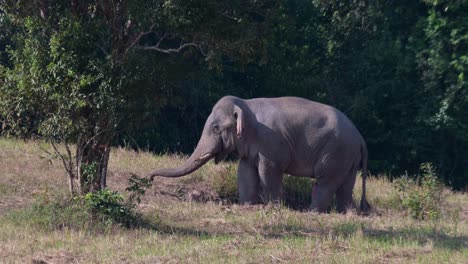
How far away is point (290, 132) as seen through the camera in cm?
1631

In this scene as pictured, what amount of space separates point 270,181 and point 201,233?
3.80m

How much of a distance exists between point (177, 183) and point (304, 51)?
796cm

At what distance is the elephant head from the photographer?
1623 centimetres

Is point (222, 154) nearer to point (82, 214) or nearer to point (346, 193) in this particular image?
point (346, 193)

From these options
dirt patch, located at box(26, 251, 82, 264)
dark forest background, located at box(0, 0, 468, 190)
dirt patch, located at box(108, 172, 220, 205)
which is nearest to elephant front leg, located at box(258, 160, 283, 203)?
dirt patch, located at box(108, 172, 220, 205)

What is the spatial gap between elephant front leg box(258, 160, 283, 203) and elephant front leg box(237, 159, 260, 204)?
17 centimetres

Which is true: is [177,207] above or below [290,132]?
below

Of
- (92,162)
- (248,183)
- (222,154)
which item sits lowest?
(248,183)

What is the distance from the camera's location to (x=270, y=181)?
15898mm

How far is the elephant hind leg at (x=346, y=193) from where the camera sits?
1672cm

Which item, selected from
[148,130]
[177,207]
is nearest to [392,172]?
[148,130]

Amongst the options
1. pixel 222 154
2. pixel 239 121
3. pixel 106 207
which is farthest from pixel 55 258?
pixel 222 154

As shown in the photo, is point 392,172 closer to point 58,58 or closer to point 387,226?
point 387,226

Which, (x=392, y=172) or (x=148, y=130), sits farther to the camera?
(x=392, y=172)
